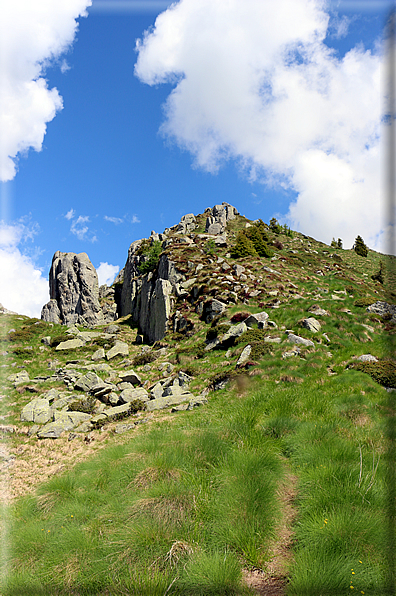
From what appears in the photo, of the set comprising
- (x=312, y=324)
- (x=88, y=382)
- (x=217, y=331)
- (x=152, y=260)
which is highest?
(x=152, y=260)

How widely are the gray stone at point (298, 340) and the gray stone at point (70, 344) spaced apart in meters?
28.1

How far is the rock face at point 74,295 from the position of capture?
5528 centimetres

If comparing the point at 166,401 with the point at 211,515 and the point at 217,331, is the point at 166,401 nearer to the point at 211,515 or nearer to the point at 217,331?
the point at 217,331

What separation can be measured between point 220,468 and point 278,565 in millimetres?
2135

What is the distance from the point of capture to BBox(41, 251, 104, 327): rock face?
55.3 metres

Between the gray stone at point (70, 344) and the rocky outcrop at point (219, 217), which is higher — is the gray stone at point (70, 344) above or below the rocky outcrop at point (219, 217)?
below

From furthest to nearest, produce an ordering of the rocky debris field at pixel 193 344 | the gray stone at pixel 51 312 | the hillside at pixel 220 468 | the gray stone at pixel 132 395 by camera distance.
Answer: the gray stone at pixel 51 312 → the gray stone at pixel 132 395 → the rocky debris field at pixel 193 344 → the hillside at pixel 220 468

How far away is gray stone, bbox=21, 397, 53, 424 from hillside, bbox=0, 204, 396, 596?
87mm

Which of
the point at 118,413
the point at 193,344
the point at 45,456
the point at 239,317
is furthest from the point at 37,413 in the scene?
the point at 239,317

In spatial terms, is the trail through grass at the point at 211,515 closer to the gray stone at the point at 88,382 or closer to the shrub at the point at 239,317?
the gray stone at the point at 88,382

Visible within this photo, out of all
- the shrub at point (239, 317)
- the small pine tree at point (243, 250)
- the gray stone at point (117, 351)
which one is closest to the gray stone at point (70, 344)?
the gray stone at point (117, 351)

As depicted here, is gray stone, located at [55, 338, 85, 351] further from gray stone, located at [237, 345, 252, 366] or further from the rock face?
gray stone, located at [237, 345, 252, 366]

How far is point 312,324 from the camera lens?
1914cm

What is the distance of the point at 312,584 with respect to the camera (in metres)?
3.66
